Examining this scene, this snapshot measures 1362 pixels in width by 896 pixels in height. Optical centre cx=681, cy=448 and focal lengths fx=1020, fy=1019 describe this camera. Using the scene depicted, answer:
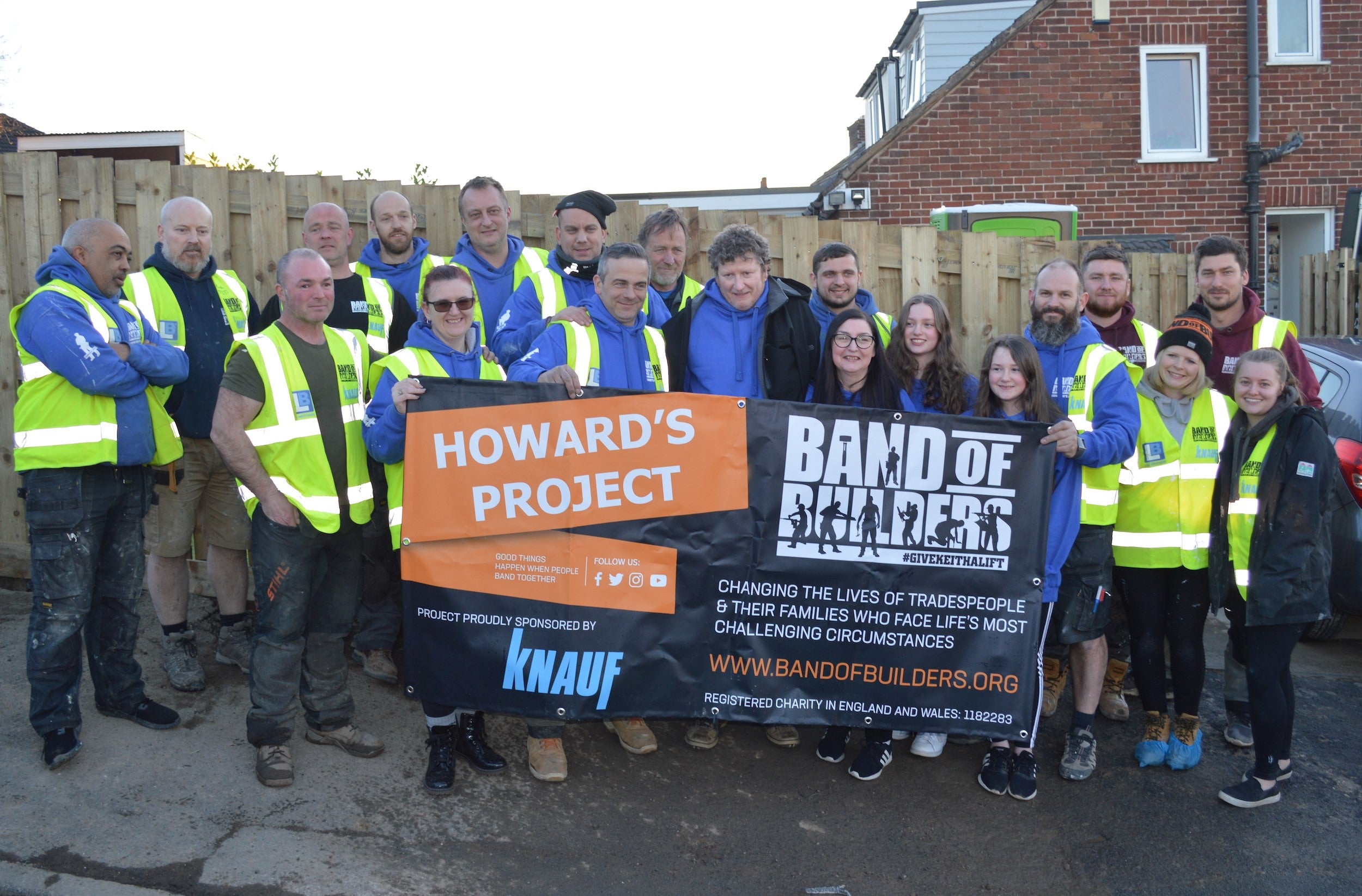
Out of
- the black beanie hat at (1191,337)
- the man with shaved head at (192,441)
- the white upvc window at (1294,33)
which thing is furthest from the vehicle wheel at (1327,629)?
the white upvc window at (1294,33)

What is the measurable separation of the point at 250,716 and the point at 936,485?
3004 mm

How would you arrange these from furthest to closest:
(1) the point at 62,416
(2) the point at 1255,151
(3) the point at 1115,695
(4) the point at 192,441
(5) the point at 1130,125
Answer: (5) the point at 1130,125 → (2) the point at 1255,151 → (3) the point at 1115,695 → (4) the point at 192,441 → (1) the point at 62,416

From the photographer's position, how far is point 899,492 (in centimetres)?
427

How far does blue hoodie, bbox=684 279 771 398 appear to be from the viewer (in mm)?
4766

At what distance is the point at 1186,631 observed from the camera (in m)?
4.57

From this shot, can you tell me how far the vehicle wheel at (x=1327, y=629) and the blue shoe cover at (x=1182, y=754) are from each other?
6.51 feet

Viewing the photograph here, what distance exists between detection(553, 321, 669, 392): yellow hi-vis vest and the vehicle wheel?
4.31 m

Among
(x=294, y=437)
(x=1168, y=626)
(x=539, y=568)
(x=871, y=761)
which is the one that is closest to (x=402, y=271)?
(x=294, y=437)

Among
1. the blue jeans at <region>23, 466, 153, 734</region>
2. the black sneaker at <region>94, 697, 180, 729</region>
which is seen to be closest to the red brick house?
the blue jeans at <region>23, 466, 153, 734</region>

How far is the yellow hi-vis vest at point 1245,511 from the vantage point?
437 cm

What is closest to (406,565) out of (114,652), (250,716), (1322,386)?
(250,716)

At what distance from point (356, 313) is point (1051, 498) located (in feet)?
11.4

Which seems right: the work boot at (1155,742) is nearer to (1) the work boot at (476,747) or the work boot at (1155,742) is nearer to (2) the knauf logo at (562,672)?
(2) the knauf logo at (562,672)

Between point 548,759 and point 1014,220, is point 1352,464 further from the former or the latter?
point 1014,220
